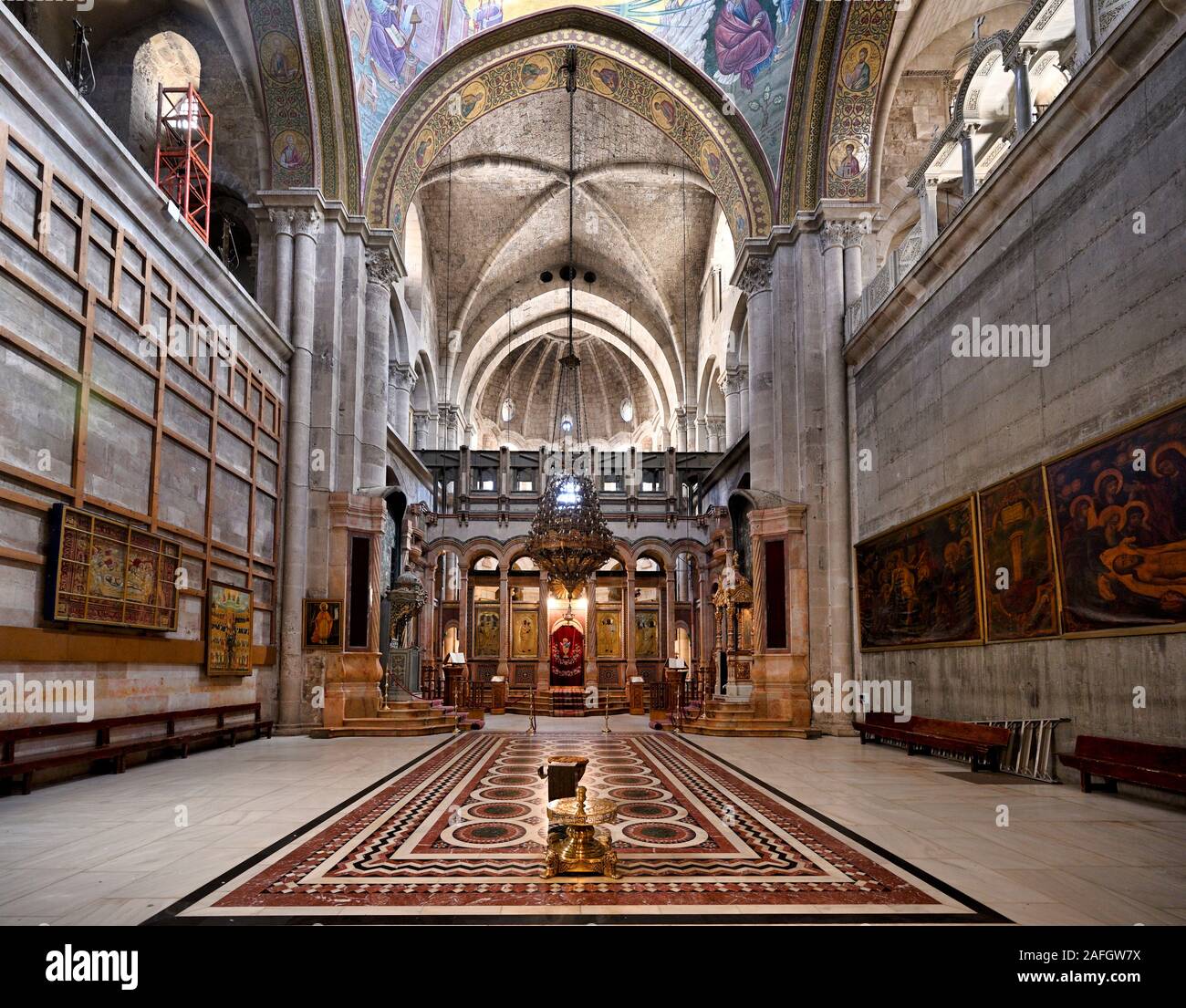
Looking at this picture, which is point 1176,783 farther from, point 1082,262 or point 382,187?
point 382,187

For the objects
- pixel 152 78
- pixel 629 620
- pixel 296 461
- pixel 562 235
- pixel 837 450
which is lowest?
pixel 629 620

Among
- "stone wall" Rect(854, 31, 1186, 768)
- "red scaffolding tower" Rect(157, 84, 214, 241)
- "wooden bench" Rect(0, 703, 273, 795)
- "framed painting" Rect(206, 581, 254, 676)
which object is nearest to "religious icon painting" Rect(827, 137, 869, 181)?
"stone wall" Rect(854, 31, 1186, 768)

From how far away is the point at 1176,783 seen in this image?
17.6ft

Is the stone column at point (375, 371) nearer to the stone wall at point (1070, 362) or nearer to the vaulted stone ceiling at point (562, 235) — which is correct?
the vaulted stone ceiling at point (562, 235)

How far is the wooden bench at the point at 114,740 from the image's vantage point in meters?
6.34

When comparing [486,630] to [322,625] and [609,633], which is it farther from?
[322,625]

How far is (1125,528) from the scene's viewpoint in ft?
20.4

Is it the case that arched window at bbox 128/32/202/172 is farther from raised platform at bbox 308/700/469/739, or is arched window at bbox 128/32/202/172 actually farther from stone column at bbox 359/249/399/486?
raised platform at bbox 308/700/469/739

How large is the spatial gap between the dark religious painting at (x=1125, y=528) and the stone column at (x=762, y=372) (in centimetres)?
683

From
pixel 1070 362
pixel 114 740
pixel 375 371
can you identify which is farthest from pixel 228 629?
pixel 1070 362

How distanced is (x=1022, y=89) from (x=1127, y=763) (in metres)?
6.66

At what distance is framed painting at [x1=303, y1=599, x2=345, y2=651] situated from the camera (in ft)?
41.6

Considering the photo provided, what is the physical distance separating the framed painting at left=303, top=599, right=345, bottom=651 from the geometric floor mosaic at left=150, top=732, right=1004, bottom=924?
612 cm
